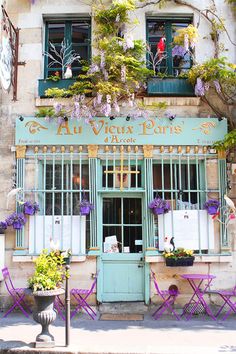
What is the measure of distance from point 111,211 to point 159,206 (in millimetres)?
1105

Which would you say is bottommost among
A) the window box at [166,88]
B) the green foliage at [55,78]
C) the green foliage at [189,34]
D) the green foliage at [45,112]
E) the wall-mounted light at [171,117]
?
the wall-mounted light at [171,117]

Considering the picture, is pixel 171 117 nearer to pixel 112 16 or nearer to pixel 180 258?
pixel 112 16

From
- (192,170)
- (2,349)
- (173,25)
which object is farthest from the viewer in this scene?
(173,25)

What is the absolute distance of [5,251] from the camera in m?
8.39

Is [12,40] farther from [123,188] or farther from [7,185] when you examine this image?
[123,188]

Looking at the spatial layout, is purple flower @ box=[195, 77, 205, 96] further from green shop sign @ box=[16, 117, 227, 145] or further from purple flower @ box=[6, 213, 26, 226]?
purple flower @ box=[6, 213, 26, 226]

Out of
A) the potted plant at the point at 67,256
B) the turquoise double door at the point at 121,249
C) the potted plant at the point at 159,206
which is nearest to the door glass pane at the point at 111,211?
the turquoise double door at the point at 121,249

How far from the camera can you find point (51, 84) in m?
8.81

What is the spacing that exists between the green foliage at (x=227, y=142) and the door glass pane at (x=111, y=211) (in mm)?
2336

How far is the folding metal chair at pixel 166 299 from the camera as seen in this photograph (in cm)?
784

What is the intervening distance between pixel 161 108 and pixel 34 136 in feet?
9.02

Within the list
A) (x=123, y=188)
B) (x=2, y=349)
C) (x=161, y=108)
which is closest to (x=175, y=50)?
(x=161, y=108)

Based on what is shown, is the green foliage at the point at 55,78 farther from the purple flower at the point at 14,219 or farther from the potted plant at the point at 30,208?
the purple flower at the point at 14,219

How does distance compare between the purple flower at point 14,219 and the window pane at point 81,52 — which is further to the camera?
the window pane at point 81,52
